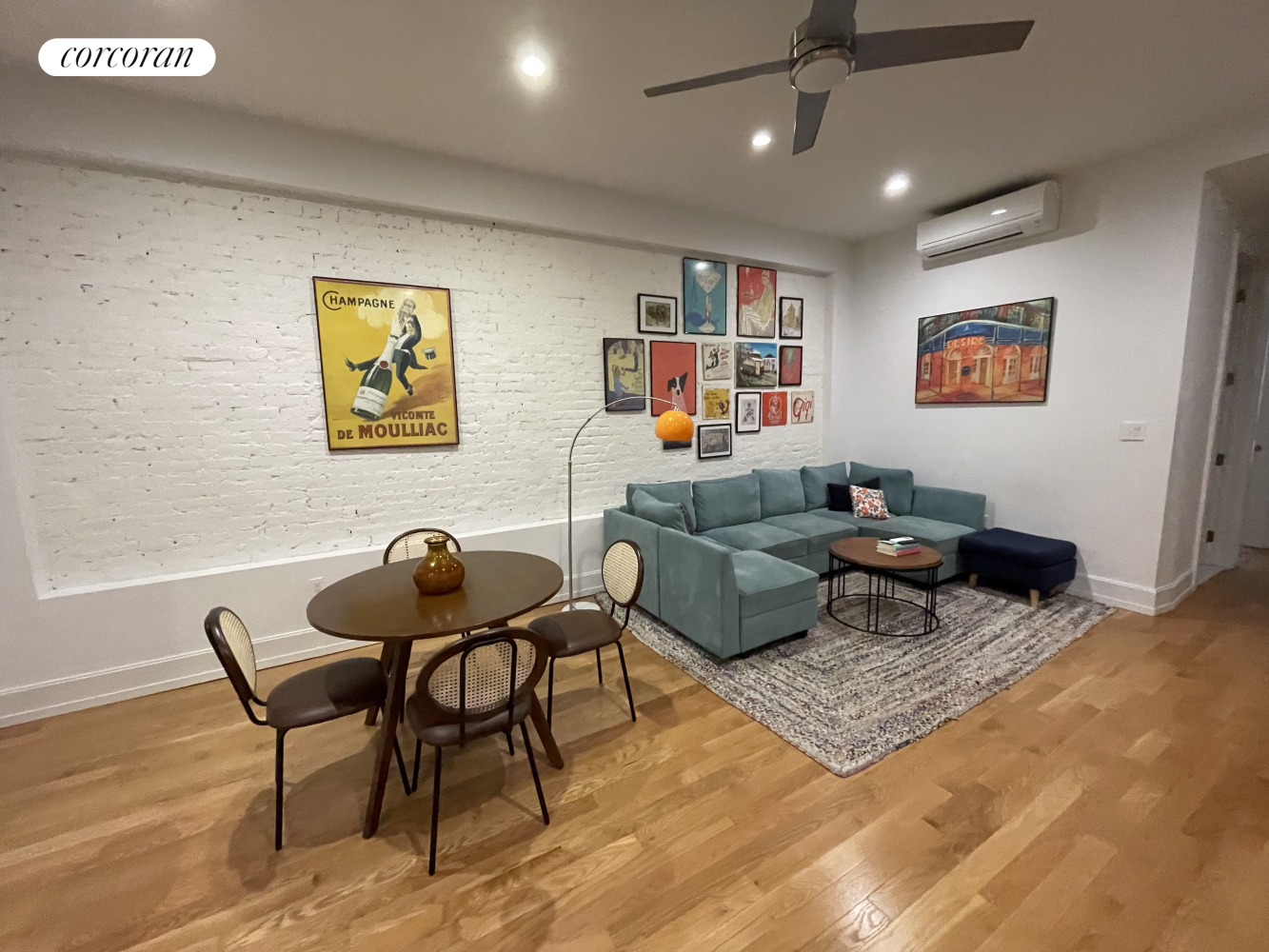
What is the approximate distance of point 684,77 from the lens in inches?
93.8

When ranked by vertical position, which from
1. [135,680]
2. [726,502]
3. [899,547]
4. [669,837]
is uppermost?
[726,502]

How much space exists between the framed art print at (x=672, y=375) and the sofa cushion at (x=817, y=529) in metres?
1.25

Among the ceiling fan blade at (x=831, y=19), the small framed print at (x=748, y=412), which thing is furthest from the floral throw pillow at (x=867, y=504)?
the ceiling fan blade at (x=831, y=19)

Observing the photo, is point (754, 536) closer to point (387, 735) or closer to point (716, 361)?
point (716, 361)

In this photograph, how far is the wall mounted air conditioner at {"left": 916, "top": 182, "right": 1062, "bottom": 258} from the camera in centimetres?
343

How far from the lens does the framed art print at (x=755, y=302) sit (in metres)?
4.53

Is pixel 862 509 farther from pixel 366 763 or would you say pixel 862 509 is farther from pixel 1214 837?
pixel 366 763

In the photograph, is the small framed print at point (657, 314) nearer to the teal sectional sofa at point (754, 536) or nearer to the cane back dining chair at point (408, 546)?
the teal sectional sofa at point (754, 536)

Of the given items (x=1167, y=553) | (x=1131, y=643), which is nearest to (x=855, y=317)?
(x=1167, y=553)

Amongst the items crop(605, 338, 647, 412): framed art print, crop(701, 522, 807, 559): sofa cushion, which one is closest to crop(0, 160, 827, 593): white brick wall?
crop(605, 338, 647, 412): framed art print

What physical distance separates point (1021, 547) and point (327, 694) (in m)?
4.21

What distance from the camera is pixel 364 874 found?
5.34 ft

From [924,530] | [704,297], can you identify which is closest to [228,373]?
[704,297]

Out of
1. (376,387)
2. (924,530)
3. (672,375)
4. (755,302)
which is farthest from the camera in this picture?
(755,302)
